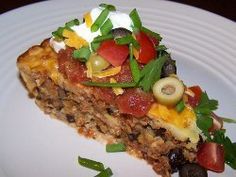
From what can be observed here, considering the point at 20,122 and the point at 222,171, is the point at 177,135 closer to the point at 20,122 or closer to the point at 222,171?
the point at 222,171

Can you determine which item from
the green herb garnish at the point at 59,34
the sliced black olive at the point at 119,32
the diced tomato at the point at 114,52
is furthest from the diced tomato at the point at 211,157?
the green herb garnish at the point at 59,34

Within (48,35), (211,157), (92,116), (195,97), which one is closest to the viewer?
(211,157)

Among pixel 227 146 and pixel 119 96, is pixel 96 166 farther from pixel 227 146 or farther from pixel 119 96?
pixel 227 146

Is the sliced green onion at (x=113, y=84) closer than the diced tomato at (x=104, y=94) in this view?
Yes

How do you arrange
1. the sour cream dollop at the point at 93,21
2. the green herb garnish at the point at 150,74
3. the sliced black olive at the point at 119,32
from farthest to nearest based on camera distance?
the sour cream dollop at the point at 93,21 < the sliced black olive at the point at 119,32 < the green herb garnish at the point at 150,74

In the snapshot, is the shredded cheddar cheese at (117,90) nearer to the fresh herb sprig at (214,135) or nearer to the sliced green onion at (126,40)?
the sliced green onion at (126,40)

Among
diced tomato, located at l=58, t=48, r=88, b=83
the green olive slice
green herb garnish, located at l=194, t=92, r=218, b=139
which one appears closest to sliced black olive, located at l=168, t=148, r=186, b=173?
green herb garnish, located at l=194, t=92, r=218, b=139

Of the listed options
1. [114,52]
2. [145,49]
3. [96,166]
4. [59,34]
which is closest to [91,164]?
[96,166]

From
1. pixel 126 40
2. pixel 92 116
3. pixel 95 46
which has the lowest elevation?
pixel 92 116
